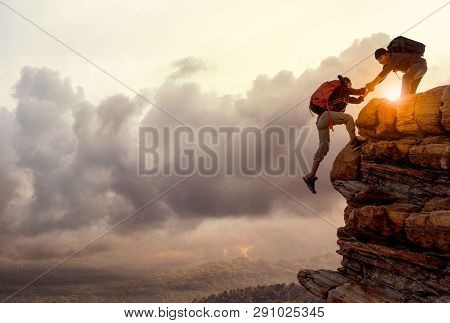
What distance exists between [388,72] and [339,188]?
8.69m

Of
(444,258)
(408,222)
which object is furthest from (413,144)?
(444,258)

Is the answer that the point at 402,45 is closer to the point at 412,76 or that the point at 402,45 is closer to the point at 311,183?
the point at 412,76

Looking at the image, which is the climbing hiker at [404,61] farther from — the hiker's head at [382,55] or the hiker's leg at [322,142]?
the hiker's leg at [322,142]

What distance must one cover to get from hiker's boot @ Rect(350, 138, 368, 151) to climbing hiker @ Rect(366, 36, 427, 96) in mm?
3723

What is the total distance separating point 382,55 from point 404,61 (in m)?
1.56

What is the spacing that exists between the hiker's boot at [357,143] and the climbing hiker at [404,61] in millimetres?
3723

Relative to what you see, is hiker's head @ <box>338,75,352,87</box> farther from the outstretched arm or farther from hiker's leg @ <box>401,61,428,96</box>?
hiker's leg @ <box>401,61,428,96</box>

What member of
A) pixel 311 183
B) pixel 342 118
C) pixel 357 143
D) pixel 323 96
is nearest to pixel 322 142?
pixel 342 118

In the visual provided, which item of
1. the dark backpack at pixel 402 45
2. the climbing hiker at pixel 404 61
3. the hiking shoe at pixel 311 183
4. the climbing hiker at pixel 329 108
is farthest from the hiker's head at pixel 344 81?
the hiking shoe at pixel 311 183

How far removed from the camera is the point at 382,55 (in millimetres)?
29438

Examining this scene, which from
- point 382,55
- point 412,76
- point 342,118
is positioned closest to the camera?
point 382,55
